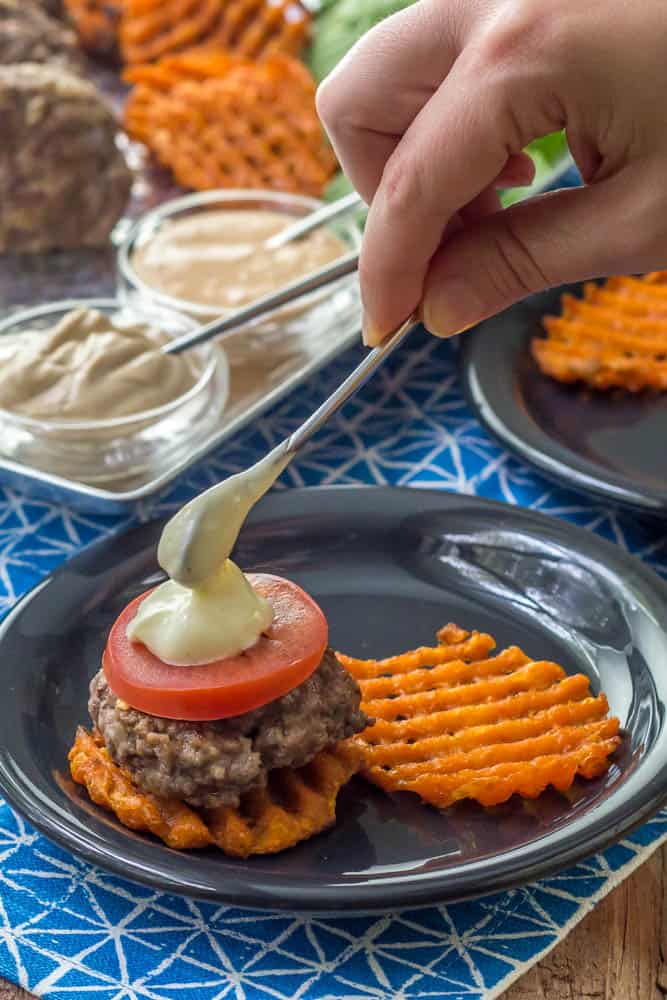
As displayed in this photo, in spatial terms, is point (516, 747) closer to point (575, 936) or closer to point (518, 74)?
point (575, 936)

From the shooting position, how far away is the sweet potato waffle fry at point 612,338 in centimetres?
298

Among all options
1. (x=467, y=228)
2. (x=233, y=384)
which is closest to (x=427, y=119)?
(x=467, y=228)

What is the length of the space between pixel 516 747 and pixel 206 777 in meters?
0.47

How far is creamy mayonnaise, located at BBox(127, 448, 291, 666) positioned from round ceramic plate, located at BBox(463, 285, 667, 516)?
3.01 feet

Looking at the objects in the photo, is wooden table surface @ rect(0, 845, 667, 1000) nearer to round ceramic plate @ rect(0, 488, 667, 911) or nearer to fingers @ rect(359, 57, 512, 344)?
round ceramic plate @ rect(0, 488, 667, 911)

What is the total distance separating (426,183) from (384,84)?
25 cm

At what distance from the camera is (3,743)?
1956 mm

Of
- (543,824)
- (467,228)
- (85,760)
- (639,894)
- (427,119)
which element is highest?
(427,119)

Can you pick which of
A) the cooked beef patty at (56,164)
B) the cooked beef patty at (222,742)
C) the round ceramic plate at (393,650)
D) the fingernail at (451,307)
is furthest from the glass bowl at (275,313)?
the cooked beef patty at (222,742)

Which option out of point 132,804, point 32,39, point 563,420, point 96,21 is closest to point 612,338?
point 563,420

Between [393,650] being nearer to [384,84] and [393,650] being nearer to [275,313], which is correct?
[384,84]

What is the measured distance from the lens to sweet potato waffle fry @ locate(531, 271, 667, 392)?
2.98 m

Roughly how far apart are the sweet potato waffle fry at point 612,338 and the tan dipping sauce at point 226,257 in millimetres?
674

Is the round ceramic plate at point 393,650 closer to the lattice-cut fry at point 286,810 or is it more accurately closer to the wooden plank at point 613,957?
the lattice-cut fry at point 286,810
